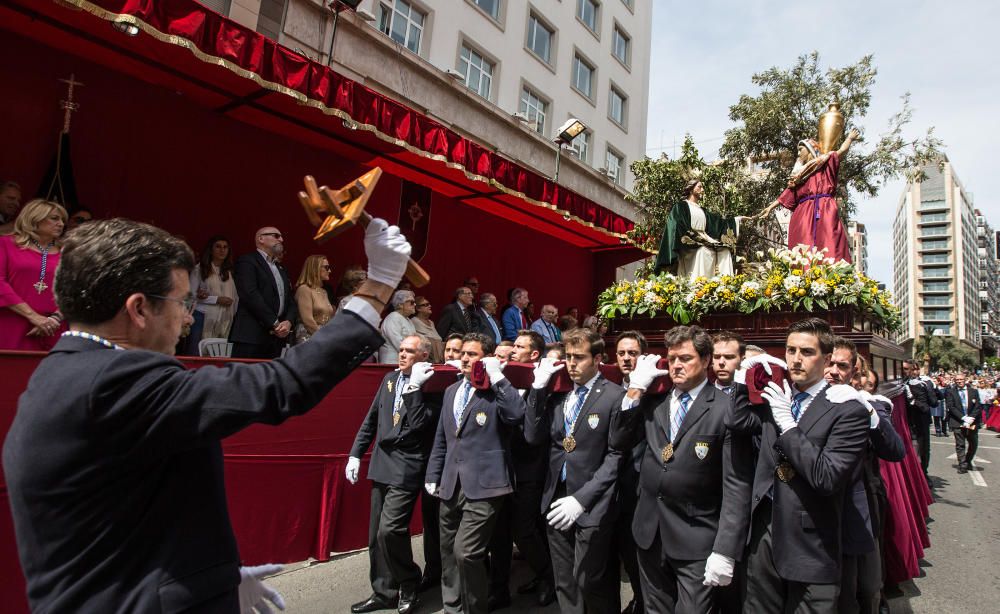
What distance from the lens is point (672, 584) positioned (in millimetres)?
3391

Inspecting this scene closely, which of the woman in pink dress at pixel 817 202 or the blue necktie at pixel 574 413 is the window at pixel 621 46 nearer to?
the woman in pink dress at pixel 817 202

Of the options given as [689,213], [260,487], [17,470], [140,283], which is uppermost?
[689,213]

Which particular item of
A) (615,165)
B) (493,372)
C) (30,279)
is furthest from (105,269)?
(615,165)

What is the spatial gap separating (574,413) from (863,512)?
6.21 feet

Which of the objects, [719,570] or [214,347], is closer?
[719,570]

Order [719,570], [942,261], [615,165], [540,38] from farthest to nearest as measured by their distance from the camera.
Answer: [942,261]
[615,165]
[540,38]
[719,570]

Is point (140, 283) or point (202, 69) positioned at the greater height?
point (202, 69)

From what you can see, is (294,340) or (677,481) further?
(294,340)

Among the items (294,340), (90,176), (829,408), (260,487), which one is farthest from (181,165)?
(829,408)

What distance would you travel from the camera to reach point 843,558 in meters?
3.40

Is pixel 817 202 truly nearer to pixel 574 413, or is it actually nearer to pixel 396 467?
pixel 574 413

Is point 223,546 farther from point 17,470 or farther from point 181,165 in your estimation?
point 181,165

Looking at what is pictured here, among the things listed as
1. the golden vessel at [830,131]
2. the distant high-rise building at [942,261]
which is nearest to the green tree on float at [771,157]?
the golden vessel at [830,131]

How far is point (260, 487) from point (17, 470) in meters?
3.51
